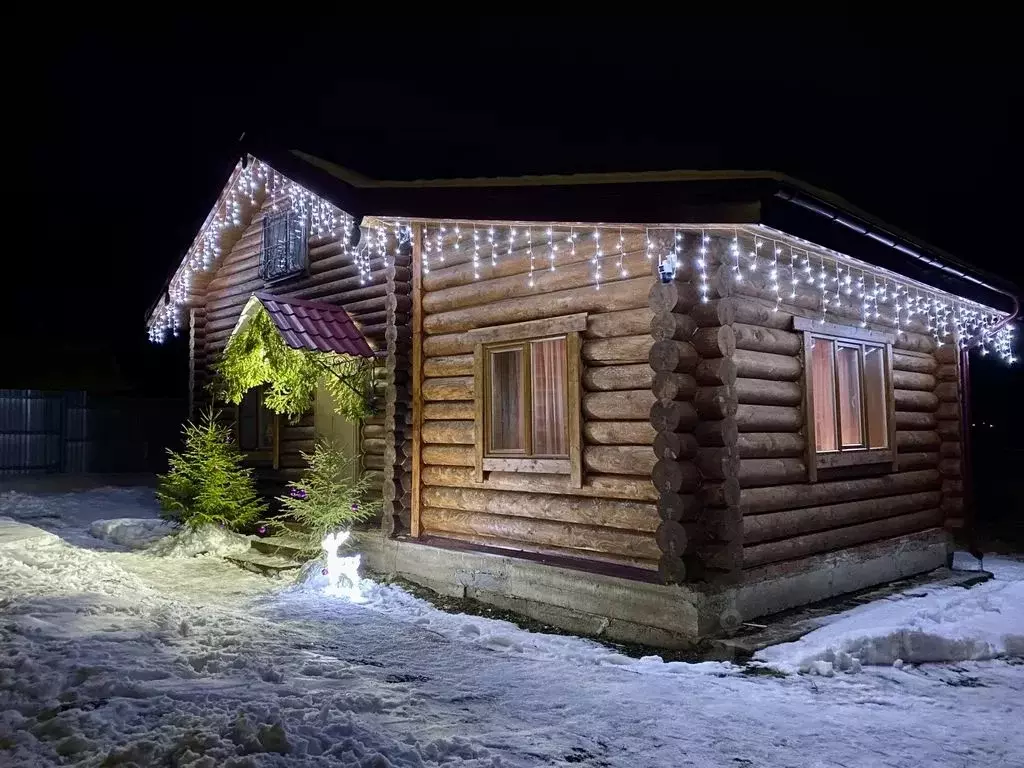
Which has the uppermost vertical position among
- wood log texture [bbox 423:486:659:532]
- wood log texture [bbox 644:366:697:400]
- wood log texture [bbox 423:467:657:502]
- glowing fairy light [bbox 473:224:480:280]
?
glowing fairy light [bbox 473:224:480:280]

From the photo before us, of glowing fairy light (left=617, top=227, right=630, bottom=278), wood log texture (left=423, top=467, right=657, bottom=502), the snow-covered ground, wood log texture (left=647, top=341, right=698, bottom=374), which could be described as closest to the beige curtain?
wood log texture (left=423, top=467, right=657, bottom=502)

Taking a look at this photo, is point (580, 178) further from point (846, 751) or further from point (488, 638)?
point (846, 751)

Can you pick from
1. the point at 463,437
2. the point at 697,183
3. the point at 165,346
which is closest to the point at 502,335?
the point at 463,437

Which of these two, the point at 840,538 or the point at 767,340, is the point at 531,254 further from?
the point at 840,538

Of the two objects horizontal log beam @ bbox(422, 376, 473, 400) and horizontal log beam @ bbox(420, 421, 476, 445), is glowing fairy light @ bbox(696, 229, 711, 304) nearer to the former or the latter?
horizontal log beam @ bbox(422, 376, 473, 400)

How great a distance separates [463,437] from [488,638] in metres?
2.67

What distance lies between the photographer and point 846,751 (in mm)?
4414

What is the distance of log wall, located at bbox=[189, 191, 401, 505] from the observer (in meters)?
9.77

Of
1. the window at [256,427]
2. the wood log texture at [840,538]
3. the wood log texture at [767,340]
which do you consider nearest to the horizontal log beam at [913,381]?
the wood log texture at [840,538]

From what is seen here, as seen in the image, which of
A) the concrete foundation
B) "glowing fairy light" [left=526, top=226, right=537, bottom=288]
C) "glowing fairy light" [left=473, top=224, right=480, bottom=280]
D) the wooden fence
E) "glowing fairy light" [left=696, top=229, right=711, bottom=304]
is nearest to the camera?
the concrete foundation

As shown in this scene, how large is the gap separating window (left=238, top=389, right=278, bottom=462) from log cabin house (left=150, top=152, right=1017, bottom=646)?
267 centimetres

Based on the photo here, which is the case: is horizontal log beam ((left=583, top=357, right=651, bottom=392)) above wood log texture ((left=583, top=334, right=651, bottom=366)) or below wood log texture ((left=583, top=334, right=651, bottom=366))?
below

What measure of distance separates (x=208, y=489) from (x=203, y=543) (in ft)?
2.65

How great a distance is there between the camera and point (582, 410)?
25.2ft
